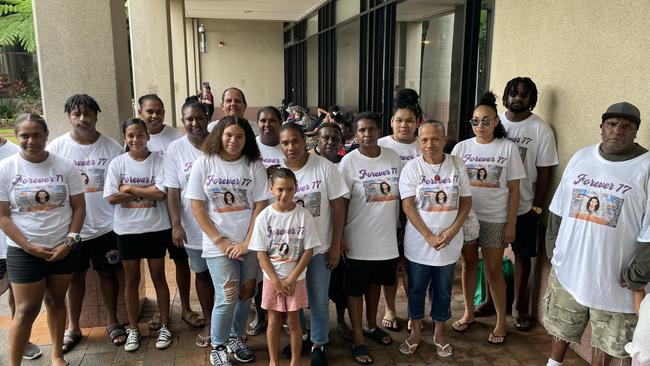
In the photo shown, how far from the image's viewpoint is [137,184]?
347 centimetres

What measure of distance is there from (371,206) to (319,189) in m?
0.41

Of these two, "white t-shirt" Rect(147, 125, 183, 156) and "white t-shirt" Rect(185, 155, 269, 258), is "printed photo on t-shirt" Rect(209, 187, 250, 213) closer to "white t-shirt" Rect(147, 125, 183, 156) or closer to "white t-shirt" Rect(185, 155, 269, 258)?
"white t-shirt" Rect(185, 155, 269, 258)

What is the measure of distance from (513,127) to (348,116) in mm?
5640

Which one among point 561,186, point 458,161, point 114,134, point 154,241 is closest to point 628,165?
point 561,186

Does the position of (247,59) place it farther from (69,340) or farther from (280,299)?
(280,299)

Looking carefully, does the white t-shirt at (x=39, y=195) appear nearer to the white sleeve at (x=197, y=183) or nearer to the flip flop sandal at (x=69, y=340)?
the white sleeve at (x=197, y=183)

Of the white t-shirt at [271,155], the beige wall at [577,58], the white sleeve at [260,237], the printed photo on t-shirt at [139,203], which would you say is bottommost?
the white sleeve at [260,237]

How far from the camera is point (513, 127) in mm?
3793

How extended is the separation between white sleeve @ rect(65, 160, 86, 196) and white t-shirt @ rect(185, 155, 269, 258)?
2.44 ft

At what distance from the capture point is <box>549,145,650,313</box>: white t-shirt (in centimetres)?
265

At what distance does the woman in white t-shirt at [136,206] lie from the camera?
11.3 ft

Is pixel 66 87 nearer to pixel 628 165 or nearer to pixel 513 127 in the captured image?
pixel 513 127

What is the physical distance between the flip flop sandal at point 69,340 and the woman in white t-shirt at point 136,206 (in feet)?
1.33

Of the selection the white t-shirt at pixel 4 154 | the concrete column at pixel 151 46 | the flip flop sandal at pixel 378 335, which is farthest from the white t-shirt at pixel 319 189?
the concrete column at pixel 151 46
